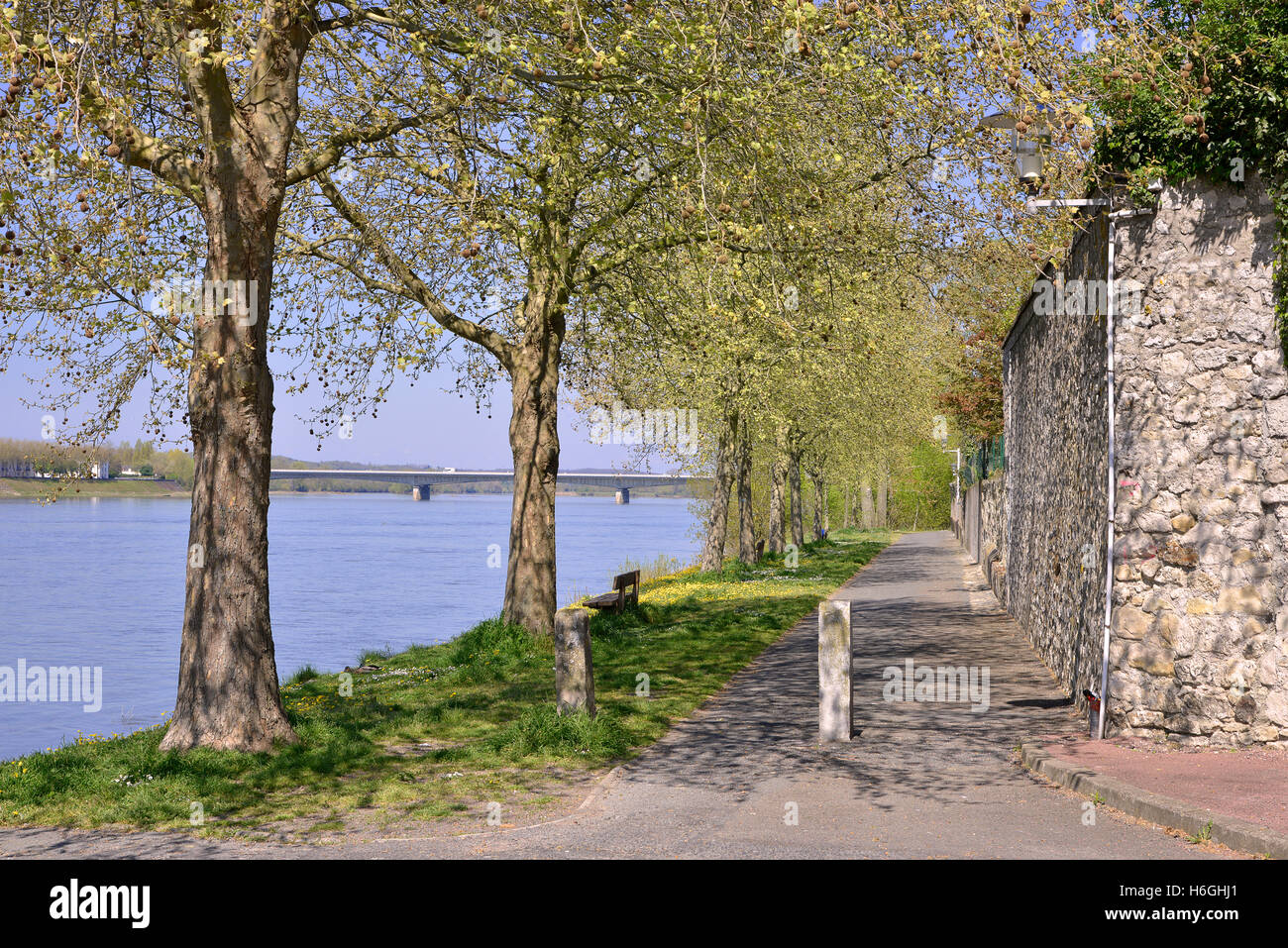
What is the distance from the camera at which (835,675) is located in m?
9.85

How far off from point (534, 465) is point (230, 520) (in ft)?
22.4

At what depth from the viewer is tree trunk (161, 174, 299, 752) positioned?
9.44 m

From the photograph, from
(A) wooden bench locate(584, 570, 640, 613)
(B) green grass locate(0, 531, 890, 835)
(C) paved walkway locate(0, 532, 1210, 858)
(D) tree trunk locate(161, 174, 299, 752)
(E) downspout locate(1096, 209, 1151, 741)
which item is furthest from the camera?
(A) wooden bench locate(584, 570, 640, 613)

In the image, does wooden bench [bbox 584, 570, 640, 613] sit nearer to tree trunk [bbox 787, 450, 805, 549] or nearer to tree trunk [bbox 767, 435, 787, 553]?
tree trunk [bbox 767, 435, 787, 553]

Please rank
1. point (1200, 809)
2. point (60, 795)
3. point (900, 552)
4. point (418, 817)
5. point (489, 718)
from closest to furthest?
point (1200, 809), point (418, 817), point (60, 795), point (489, 718), point (900, 552)

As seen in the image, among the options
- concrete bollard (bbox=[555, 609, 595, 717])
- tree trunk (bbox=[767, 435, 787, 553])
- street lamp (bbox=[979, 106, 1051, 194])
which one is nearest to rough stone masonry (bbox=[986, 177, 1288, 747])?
street lamp (bbox=[979, 106, 1051, 194])

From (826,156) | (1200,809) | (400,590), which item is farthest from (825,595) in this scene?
(400,590)

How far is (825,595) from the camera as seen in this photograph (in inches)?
918

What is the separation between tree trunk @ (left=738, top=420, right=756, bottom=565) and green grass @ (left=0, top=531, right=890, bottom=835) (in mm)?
14749

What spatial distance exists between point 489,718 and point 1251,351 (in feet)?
24.5

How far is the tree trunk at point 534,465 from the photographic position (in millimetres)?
16047

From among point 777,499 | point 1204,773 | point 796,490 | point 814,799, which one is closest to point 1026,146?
point 1204,773

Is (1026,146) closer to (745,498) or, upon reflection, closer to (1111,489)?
(1111,489)
